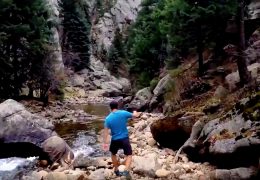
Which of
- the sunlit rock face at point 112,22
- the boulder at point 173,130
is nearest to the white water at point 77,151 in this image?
the boulder at point 173,130

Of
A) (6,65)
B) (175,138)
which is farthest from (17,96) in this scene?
(175,138)

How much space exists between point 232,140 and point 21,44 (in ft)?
78.1

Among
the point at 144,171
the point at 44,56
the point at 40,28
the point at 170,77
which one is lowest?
the point at 144,171

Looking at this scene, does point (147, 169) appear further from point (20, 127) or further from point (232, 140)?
point (20, 127)

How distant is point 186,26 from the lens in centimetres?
2314

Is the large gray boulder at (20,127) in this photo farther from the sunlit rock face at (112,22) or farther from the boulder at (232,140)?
the sunlit rock face at (112,22)

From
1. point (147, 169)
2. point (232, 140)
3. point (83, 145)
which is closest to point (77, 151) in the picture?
point (83, 145)

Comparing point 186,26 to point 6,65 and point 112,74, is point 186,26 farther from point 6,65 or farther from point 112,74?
point 112,74

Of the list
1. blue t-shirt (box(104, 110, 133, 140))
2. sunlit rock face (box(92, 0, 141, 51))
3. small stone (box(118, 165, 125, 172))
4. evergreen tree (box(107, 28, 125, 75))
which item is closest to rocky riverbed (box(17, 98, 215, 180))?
small stone (box(118, 165, 125, 172))

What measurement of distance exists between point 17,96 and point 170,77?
12964 millimetres

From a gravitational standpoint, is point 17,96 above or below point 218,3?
below

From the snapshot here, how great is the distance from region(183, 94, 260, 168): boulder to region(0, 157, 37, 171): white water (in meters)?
5.61

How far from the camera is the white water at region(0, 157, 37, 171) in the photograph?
40.4 ft

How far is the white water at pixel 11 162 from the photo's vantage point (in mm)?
12328
